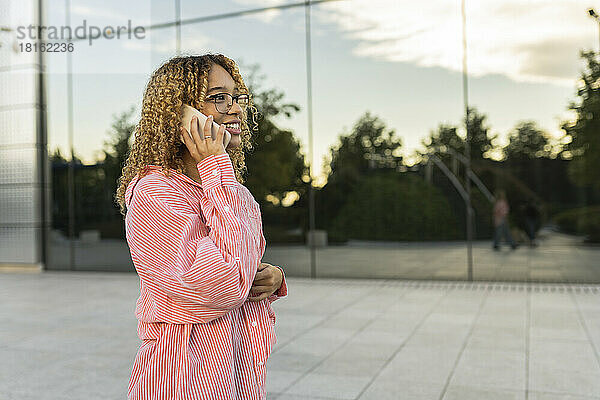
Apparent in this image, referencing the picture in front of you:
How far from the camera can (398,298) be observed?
9148mm

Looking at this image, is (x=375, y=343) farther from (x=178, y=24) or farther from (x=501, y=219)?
(x=178, y=24)

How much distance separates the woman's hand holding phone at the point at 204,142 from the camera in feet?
5.32

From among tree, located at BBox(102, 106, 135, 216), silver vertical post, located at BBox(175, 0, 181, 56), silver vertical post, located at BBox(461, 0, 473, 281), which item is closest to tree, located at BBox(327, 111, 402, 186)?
silver vertical post, located at BBox(461, 0, 473, 281)

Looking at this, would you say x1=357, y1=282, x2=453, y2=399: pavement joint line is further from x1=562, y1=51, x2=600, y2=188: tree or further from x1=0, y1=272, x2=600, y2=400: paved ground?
x1=562, y1=51, x2=600, y2=188: tree

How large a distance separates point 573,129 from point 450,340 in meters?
5.54

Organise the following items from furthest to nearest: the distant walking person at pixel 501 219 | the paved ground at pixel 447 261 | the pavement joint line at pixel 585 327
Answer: the distant walking person at pixel 501 219 → the paved ground at pixel 447 261 → the pavement joint line at pixel 585 327

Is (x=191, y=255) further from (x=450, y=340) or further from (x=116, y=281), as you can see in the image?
(x=116, y=281)

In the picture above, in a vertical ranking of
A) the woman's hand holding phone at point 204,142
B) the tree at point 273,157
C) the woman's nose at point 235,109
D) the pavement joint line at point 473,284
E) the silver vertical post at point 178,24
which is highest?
the silver vertical post at point 178,24

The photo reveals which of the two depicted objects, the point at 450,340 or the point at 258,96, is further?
the point at 258,96

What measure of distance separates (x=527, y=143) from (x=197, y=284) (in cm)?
996

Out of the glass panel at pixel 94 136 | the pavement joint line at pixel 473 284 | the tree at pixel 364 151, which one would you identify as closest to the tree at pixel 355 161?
the tree at pixel 364 151

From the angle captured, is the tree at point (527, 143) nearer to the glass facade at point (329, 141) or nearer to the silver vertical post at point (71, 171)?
the glass facade at point (329, 141)

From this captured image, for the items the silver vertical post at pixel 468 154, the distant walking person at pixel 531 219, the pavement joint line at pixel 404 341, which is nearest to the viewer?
the pavement joint line at pixel 404 341

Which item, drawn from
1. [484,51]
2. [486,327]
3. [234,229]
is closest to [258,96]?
[484,51]
